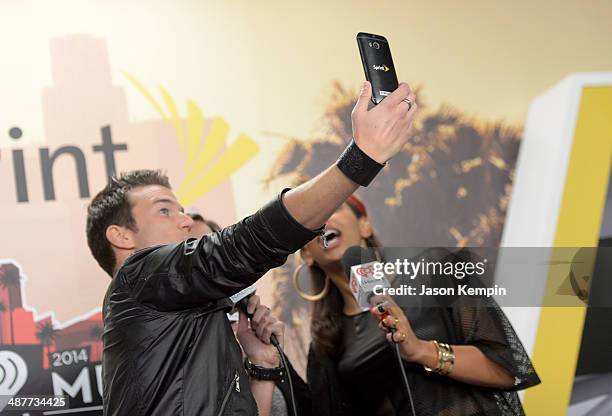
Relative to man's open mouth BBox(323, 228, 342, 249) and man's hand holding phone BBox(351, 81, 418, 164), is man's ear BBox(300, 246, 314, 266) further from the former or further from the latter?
man's hand holding phone BBox(351, 81, 418, 164)

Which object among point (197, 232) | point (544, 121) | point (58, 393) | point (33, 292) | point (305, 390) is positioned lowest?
point (58, 393)

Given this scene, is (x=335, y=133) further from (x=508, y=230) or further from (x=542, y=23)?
(x=542, y=23)

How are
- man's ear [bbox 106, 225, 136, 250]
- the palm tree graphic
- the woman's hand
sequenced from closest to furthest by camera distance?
man's ear [bbox 106, 225, 136, 250]
the woman's hand
the palm tree graphic

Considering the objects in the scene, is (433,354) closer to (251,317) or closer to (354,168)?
(251,317)

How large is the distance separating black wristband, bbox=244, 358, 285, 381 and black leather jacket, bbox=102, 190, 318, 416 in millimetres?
375

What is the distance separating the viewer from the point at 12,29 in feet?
9.76

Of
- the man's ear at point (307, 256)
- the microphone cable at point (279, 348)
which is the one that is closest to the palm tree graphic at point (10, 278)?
the man's ear at point (307, 256)

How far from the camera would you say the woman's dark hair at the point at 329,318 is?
2469mm

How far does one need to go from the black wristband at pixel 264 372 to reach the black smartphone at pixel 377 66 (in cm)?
95

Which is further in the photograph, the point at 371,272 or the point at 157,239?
the point at 371,272

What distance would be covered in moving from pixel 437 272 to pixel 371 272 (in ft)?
1.07

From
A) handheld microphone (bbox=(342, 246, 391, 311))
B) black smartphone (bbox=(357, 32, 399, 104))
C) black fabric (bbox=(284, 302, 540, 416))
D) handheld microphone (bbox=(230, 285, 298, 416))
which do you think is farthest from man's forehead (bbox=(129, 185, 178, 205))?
black fabric (bbox=(284, 302, 540, 416))

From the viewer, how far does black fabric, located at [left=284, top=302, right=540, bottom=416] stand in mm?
2082

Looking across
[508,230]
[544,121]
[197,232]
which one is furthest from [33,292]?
[544,121]
